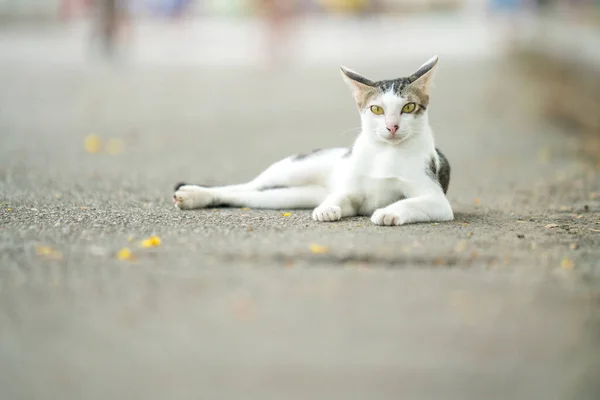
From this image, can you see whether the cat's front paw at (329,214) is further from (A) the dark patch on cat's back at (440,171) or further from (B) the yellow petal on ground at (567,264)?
(B) the yellow petal on ground at (567,264)

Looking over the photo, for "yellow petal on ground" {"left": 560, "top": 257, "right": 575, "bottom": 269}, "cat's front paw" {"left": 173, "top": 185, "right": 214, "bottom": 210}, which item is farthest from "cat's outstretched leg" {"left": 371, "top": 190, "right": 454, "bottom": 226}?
"cat's front paw" {"left": 173, "top": 185, "right": 214, "bottom": 210}

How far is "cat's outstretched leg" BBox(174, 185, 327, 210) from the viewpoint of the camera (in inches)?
208

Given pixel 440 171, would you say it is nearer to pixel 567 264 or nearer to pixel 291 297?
pixel 567 264

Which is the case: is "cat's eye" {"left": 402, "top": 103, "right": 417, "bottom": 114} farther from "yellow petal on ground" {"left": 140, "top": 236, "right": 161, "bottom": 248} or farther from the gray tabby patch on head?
"yellow petal on ground" {"left": 140, "top": 236, "right": 161, "bottom": 248}

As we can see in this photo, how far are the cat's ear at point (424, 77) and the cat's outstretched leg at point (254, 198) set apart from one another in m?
0.97

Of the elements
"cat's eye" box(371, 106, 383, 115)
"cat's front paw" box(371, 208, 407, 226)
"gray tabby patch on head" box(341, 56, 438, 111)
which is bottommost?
"cat's front paw" box(371, 208, 407, 226)

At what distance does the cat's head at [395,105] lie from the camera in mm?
4660

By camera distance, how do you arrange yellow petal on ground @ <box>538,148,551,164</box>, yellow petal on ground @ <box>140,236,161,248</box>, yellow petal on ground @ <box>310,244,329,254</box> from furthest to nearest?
yellow petal on ground @ <box>538,148,551,164</box>, yellow petal on ground @ <box>140,236,161,248</box>, yellow petal on ground @ <box>310,244,329,254</box>

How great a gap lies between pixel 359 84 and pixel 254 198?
109 cm

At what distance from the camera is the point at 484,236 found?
14.8ft

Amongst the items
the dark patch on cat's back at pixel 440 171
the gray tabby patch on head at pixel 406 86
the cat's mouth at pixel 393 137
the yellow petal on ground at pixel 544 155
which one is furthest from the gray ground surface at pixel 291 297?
the yellow petal on ground at pixel 544 155

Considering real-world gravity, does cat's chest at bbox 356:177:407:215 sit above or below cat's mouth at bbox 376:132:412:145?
below

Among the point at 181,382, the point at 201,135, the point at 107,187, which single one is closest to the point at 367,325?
the point at 181,382

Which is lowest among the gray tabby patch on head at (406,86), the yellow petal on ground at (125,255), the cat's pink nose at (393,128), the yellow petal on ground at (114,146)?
the yellow petal on ground at (114,146)
